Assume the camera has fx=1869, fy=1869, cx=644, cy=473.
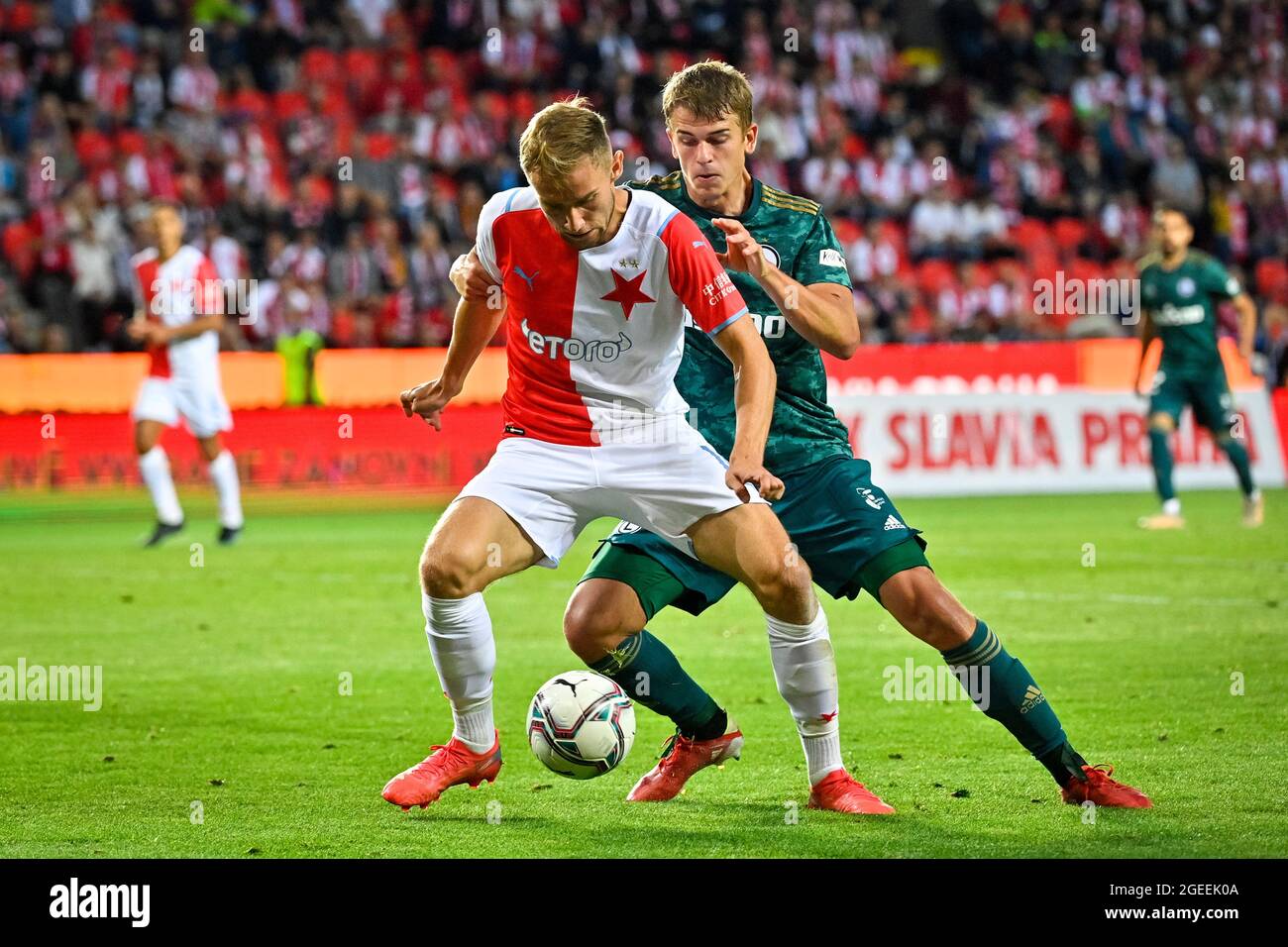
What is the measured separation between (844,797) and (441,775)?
46.8 inches

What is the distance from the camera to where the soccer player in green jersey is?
5.37 m

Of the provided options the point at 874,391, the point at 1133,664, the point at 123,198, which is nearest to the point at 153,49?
the point at 123,198

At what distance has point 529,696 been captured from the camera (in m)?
7.66

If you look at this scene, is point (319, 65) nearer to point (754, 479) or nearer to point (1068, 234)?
point (1068, 234)

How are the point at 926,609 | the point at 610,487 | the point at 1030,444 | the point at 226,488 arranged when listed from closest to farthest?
the point at 926,609
the point at 610,487
the point at 226,488
the point at 1030,444

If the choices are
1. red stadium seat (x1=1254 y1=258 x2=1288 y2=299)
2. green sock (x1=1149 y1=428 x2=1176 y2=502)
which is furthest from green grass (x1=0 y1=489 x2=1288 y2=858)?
red stadium seat (x1=1254 y1=258 x2=1288 y2=299)

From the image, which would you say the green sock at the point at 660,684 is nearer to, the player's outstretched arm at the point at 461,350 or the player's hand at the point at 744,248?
the player's outstretched arm at the point at 461,350

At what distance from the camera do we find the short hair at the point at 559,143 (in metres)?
5.04

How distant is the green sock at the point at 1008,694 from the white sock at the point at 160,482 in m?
9.09

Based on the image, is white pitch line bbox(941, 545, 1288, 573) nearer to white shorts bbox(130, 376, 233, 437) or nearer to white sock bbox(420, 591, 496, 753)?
white shorts bbox(130, 376, 233, 437)

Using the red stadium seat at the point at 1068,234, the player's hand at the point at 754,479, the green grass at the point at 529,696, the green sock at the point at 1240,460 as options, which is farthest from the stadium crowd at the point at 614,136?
the player's hand at the point at 754,479

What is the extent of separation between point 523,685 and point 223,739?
159cm

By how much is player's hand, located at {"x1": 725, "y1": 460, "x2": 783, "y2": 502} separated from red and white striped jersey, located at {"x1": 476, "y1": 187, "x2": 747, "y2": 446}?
16.8 inches

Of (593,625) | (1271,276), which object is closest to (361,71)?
(1271,276)
